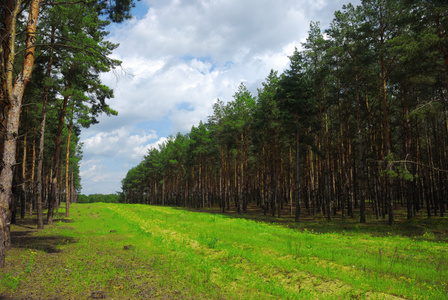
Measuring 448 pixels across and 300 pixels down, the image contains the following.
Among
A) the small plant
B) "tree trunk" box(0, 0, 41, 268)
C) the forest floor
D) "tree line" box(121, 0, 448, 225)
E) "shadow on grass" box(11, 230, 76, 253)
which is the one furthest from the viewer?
"tree line" box(121, 0, 448, 225)

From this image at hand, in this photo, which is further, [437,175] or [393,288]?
[437,175]

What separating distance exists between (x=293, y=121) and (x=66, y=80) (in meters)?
21.6

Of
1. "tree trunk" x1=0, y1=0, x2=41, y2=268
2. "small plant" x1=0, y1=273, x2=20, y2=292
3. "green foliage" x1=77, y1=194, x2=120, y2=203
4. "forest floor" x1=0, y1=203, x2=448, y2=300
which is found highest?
"tree trunk" x1=0, y1=0, x2=41, y2=268

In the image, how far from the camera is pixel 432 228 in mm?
17219

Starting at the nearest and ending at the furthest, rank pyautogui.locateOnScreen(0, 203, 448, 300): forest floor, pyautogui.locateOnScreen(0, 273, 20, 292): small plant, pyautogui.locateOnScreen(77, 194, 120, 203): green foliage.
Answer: pyautogui.locateOnScreen(0, 273, 20, 292): small plant < pyautogui.locateOnScreen(0, 203, 448, 300): forest floor < pyautogui.locateOnScreen(77, 194, 120, 203): green foliage

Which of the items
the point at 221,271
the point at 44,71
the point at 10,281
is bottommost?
the point at 221,271

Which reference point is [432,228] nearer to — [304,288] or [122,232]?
[304,288]

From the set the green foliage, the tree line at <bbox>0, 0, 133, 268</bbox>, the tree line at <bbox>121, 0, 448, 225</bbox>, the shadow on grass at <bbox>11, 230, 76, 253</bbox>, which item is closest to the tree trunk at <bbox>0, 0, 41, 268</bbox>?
the tree line at <bbox>0, 0, 133, 268</bbox>

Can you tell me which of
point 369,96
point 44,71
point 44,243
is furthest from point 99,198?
point 369,96

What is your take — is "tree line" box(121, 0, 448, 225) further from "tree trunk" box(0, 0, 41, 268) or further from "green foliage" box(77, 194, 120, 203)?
"green foliage" box(77, 194, 120, 203)

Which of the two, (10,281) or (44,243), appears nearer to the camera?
(10,281)

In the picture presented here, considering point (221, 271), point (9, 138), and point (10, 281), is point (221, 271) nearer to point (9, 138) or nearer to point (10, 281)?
point (10, 281)

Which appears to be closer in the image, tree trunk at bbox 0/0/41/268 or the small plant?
the small plant

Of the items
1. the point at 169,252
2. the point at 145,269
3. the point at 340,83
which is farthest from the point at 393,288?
the point at 340,83
